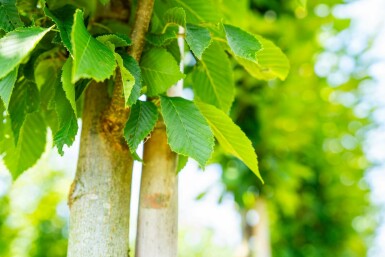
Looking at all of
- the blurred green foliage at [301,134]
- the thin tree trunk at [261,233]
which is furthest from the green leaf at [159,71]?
the thin tree trunk at [261,233]

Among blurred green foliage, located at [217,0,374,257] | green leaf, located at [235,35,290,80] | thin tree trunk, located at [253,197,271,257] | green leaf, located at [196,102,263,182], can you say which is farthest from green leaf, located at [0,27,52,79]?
thin tree trunk, located at [253,197,271,257]

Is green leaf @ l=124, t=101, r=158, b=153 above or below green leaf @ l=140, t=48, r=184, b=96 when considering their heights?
below

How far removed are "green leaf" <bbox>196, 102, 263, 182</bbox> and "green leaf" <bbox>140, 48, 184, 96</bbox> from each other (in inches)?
3.1

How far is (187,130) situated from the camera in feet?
2.60

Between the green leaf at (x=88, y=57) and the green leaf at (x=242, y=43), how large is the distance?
20cm

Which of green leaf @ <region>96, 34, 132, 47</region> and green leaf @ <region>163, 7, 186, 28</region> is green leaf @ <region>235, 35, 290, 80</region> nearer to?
green leaf @ <region>163, 7, 186, 28</region>

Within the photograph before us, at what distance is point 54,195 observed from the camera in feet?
17.1

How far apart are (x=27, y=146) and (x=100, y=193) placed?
28 centimetres

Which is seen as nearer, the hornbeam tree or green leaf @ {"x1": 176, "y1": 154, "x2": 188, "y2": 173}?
the hornbeam tree

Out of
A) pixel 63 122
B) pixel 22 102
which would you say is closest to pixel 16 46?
pixel 63 122

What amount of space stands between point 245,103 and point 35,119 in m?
1.85

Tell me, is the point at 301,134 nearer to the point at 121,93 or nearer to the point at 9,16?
the point at 121,93

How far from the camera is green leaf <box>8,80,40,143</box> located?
0.89 m

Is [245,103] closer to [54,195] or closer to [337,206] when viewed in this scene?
[337,206]
